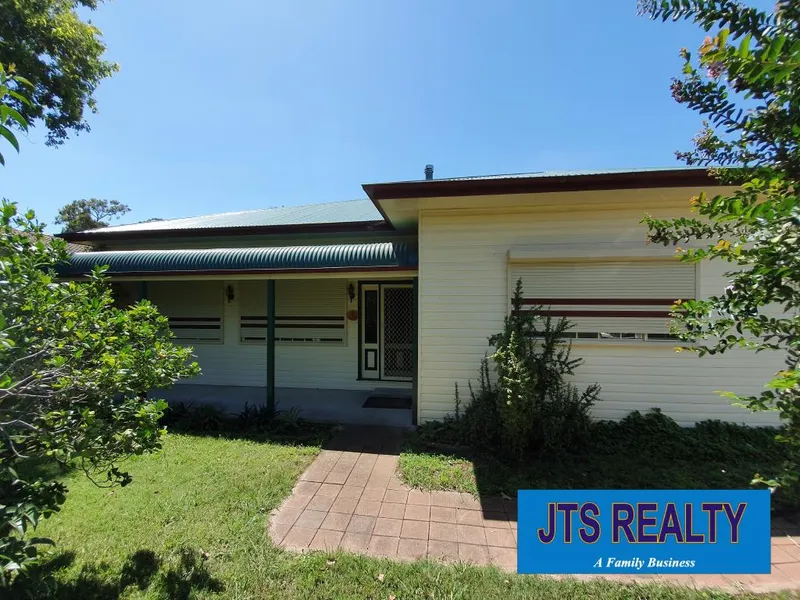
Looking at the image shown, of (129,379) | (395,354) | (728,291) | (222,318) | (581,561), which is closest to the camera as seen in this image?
(728,291)

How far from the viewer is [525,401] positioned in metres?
3.96

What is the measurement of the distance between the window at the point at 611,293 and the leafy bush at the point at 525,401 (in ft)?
1.19

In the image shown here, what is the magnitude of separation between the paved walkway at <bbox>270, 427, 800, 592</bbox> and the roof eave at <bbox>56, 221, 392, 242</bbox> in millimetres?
4629

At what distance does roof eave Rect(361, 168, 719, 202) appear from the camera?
14.4 ft

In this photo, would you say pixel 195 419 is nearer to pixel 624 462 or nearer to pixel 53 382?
pixel 53 382

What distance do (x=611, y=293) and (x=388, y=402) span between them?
418 centimetres

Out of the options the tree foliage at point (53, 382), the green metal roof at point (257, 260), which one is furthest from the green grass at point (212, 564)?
the green metal roof at point (257, 260)

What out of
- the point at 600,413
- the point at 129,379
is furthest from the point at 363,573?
the point at 600,413

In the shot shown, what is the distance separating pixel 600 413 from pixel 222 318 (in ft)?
26.0

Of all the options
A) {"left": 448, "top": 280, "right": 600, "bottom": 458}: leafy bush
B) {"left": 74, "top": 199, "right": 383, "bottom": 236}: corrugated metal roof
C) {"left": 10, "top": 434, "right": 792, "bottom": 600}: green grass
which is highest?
{"left": 74, "top": 199, "right": 383, "bottom": 236}: corrugated metal roof

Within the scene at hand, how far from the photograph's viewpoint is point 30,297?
6.50 feet

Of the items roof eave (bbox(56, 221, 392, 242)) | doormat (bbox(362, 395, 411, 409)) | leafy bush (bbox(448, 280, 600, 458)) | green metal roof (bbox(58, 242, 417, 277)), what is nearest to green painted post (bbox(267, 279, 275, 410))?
green metal roof (bbox(58, 242, 417, 277))

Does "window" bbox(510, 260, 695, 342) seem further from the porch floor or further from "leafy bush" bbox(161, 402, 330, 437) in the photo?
"leafy bush" bbox(161, 402, 330, 437)

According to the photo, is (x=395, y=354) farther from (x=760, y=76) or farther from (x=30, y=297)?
(x=760, y=76)
